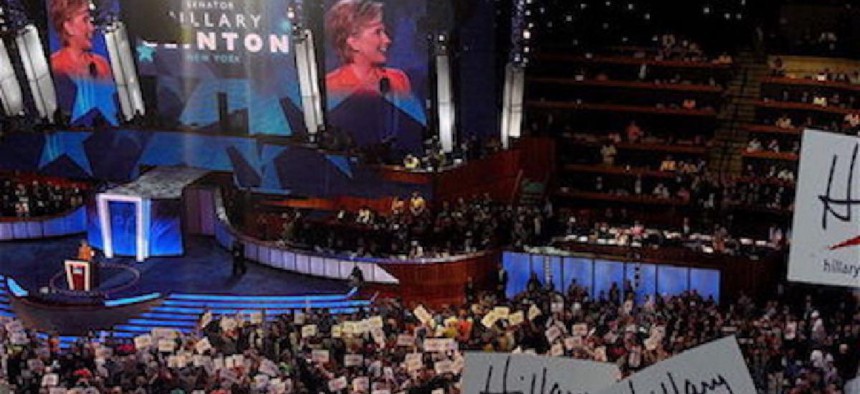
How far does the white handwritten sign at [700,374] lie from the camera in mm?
8648

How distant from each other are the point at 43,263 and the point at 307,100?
Result: 816 centimetres

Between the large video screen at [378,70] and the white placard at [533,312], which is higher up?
the large video screen at [378,70]

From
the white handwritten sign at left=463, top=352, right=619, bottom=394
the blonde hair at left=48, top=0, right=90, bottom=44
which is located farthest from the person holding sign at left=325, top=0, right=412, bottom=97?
the white handwritten sign at left=463, top=352, right=619, bottom=394

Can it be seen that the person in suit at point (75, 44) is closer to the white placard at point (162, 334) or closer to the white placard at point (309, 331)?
the white placard at point (162, 334)

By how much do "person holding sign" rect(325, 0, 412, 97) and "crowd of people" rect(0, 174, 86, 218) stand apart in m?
7.78

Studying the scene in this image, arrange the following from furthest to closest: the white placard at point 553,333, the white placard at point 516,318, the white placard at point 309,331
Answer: the white placard at point 309,331, the white placard at point 516,318, the white placard at point 553,333

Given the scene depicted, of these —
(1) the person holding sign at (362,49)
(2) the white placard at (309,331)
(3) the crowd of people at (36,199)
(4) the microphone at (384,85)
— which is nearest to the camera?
(2) the white placard at (309,331)


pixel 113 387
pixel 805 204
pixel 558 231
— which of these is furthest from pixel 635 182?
pixel 805 204

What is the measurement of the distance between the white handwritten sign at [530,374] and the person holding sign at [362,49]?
80.8 ft

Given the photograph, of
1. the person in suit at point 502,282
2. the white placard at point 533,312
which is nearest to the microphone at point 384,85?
the person in suit at point 502,282

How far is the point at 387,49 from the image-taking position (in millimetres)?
34188

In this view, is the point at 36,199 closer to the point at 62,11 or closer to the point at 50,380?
the point at 62,11

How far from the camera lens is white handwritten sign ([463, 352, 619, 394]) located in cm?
937

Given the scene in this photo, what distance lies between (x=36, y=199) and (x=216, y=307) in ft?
27.7
